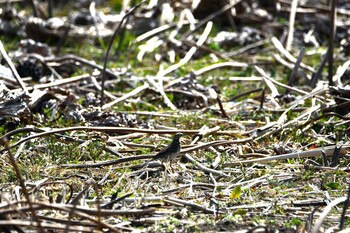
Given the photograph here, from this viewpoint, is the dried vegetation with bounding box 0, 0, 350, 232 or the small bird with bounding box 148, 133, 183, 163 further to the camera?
the small bird with bounding box 148, 133, 183, 163

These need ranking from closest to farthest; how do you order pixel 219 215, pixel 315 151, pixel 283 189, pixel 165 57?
pixel 219 215, pixel 283 189, pixel 315 151, pixel 165 57

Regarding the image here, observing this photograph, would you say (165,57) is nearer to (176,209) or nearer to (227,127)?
(227,127)

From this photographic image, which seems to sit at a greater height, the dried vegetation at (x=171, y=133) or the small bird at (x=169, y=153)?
the small bird at (x=169, y=153)

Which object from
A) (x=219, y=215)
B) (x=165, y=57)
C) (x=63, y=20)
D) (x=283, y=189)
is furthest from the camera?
(x=63, y=20)

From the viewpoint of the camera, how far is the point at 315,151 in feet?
11.5

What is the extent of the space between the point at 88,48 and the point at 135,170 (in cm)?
380

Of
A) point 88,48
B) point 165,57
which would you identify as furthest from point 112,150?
point 88,48

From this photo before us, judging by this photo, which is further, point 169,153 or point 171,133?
point 171,133

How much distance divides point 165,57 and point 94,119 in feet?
8.13

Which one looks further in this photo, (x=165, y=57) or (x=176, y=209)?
(x=165, y=57)

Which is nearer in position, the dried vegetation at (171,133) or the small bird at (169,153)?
the dried vegetation at (171,133)

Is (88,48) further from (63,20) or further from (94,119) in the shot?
(94,119)

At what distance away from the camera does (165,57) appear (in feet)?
21.8

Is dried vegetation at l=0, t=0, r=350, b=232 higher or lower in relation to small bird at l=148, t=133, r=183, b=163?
lower
